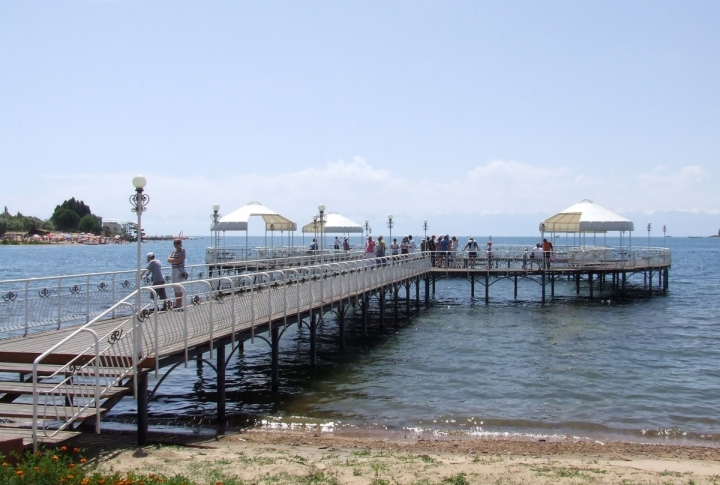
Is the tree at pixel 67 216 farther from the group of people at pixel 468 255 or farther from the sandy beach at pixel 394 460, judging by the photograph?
the sandy beach at pixel 394 460

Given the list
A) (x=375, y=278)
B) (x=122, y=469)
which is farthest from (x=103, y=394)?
(x=375, y=278)

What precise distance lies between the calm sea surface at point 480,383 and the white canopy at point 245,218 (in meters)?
8.14

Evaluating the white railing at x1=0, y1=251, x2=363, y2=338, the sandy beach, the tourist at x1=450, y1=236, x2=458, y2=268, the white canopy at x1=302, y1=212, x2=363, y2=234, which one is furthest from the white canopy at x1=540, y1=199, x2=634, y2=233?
the white railing at x1=0, y1=251, x2=363, y2=338

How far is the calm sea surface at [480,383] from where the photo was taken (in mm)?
14188

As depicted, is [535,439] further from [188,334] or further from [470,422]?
[188,334]

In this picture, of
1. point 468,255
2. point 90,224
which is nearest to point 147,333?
point 468,255

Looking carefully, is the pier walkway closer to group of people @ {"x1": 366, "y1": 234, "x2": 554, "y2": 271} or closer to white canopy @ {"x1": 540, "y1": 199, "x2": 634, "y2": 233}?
group of people @ {"x1": 366, "y1": 234, "x2": 554, "y2": 271}

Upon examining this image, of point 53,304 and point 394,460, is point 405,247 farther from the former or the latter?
point 394,460

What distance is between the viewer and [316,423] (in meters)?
13.9

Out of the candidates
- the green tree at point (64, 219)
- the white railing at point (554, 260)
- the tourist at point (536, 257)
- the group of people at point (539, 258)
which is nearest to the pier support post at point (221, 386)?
the white railing at point (554, 260)

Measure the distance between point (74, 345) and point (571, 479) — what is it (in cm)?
795

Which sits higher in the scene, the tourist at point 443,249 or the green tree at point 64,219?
the green tree at point 64,219

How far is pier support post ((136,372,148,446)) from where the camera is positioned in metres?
10.4

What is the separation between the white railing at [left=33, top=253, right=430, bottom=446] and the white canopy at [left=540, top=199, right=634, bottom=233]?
803 inches
